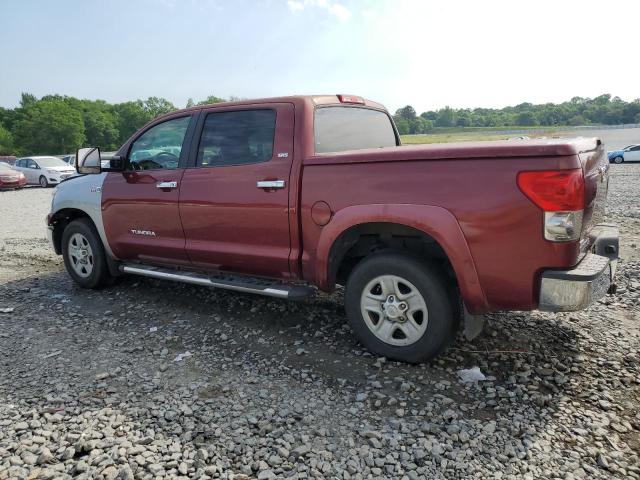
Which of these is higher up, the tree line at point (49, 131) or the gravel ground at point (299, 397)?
the tree line at point (49, 131)

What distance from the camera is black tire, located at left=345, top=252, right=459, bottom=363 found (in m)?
3.27

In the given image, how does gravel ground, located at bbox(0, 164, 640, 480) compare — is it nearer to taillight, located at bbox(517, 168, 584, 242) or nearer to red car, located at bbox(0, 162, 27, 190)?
taillight, located at bbox(517, 168, 584, 242)

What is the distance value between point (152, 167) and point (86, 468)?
3064 millimetres

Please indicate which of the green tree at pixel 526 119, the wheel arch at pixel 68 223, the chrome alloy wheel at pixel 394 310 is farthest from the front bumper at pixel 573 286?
the green tree at pixel 526 119

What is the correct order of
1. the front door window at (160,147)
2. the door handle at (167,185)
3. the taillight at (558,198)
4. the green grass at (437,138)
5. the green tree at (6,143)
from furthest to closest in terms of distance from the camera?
the green tree at (6,143)
the green grass at (437,138)
the front door window at (160,147)
the door handle at (167,185)
the taillight at (558,198)

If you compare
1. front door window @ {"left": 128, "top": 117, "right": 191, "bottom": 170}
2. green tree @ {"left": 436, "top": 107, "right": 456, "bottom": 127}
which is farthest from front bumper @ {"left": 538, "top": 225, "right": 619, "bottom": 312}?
green tree @ {"left": 436, "top": 107, "right": 456, "bottom": 127}

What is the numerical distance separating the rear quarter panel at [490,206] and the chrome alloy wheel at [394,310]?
425 millimetres

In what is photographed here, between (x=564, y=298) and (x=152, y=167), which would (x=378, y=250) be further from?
(x=152, y=167)

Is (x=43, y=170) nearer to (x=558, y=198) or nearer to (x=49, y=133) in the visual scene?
(x=558, y=198)

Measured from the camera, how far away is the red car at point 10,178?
1983cm

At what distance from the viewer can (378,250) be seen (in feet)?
11.7

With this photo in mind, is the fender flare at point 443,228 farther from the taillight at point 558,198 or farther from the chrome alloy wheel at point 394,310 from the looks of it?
the taillight at point 558,198

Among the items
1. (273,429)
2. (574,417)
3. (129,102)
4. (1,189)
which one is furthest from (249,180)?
(129,102)

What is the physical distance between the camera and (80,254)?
5.48m
